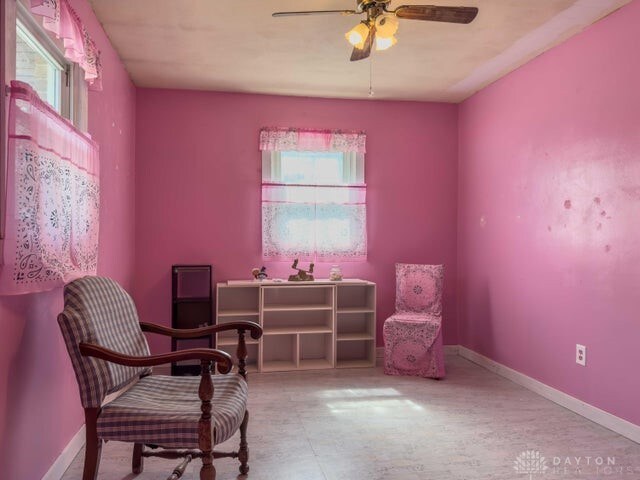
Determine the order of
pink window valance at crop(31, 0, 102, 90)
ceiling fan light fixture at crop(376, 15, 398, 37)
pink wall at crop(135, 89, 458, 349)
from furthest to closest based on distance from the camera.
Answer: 1. pink wall at crop(135, 89, 458, 349)
2. ceiling fan light fixture at crop(376, 15, 398, 37)
3. pink window valance at crop(31, 0, 102, 90)

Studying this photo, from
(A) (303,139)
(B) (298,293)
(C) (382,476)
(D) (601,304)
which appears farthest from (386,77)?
(C) (382,476)

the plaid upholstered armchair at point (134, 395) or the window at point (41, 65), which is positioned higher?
the window at point (41, 65)

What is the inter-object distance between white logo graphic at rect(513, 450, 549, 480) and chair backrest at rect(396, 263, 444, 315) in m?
1.69

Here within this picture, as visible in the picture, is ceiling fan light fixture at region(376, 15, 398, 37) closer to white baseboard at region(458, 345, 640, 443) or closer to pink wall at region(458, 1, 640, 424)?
pink wall at region(458, 1, 640, 424)

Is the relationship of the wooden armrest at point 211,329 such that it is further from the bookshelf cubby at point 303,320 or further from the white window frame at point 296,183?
the white window frame at point 296,183

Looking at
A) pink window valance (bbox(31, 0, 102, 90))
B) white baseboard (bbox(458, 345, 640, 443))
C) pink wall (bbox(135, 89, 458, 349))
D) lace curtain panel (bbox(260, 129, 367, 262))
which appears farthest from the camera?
lace curtain panel (bbox(260, 129, 367, 262))

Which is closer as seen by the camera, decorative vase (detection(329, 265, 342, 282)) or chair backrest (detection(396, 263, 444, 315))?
chair backrest (detection(396, 263, 444, 315))

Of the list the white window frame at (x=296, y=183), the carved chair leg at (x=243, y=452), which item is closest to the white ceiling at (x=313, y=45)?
the white window frame at (x=296, y=183)

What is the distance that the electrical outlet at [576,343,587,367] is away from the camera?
3051 millimetres

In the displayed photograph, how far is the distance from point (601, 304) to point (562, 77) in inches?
59.1

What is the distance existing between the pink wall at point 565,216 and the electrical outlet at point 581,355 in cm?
4

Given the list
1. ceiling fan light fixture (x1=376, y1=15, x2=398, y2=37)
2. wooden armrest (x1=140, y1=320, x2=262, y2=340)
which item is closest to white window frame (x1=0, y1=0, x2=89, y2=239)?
wooden armrest (x1=140, y1=320, x2=262, y2=340)

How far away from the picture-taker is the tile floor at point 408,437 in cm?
233

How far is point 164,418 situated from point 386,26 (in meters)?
2.02
